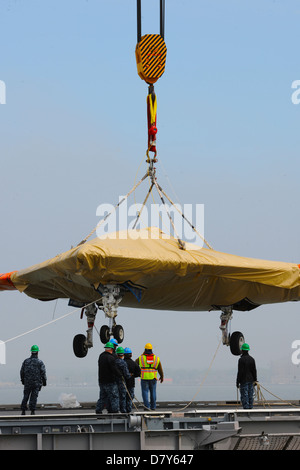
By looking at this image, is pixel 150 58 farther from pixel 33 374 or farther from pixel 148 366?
pixel 33 374

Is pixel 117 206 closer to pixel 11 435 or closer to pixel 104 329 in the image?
pixel 104 329

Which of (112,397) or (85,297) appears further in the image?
(85,297)

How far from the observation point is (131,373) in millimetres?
21125

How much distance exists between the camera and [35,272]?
2461 cm

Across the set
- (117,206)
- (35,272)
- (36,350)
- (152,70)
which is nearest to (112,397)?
(36,350)

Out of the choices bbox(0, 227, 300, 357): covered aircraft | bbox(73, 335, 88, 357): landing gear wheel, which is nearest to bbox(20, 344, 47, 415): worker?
bbox(0, 227, 300, 357): covered aircraft

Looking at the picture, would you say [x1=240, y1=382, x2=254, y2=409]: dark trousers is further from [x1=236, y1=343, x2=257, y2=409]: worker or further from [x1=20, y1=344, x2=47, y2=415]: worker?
[x1=20, y1=344, x2=47, y2=415]: worker

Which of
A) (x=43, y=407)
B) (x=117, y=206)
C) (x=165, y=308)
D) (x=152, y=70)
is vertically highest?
(x=152, y=70)

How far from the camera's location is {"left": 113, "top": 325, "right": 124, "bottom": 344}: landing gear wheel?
23.4 meters

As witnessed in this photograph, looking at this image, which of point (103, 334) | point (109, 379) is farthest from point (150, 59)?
point (109, 379)

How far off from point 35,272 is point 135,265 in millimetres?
4219

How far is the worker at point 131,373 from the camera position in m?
20.7

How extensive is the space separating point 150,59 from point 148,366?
11251mm

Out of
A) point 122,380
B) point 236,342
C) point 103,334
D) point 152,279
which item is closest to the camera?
point 122,380
